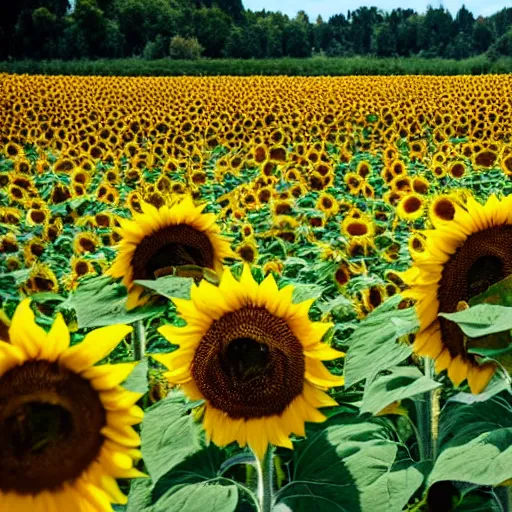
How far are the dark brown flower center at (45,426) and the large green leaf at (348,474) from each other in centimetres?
48

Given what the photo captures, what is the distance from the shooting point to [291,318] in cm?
138

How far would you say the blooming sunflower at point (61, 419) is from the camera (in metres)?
1.05

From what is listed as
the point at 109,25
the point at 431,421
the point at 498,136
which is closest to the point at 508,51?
the point at 109,25

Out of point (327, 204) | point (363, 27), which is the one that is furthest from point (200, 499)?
point (363, 27)

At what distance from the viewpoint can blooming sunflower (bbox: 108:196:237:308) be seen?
5.71 feet

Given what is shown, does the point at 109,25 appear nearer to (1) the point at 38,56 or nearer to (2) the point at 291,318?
(1) the point at 38,56

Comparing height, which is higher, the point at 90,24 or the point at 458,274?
the point at 458,274

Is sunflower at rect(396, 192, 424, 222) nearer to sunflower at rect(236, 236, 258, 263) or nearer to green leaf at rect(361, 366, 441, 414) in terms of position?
sunflower at rect(236, 236, 258, 263)

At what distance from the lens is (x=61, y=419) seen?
42.6 inches

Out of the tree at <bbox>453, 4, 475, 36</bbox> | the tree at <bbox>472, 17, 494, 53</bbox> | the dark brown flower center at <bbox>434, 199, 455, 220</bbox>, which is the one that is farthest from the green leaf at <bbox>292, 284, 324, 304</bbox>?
the tree at <bbox>453, 4, 475, 36</bbox>

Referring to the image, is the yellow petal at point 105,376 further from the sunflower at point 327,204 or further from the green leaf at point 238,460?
the sunflower at point 327,204

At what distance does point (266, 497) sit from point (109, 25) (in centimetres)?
4332

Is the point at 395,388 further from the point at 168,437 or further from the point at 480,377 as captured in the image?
the point at 168,437

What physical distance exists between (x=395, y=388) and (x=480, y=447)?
0.25m
